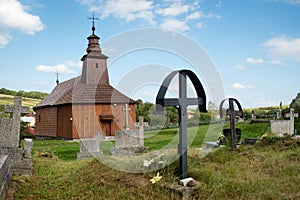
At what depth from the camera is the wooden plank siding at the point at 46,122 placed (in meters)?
30.2

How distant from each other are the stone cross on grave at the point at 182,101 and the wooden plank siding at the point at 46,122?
25.5 m

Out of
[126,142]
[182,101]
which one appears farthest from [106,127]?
[182,101]

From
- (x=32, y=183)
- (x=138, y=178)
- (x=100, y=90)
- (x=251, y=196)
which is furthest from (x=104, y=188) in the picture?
(x=100, y=90)

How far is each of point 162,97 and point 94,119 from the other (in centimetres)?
2214

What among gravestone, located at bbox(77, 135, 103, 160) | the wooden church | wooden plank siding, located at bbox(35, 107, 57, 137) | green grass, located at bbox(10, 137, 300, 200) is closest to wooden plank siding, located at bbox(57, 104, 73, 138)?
the wooden church

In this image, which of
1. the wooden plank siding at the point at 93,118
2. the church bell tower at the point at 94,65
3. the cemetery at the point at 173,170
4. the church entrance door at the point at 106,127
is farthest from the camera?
the church bell tower at the point at 94,65

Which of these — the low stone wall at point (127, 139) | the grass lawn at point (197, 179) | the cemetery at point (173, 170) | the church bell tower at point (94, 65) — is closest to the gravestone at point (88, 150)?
the low stone wall at point (127, 139)

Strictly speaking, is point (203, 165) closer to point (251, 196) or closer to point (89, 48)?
point (251, 196)

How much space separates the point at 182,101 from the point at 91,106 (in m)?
21.8

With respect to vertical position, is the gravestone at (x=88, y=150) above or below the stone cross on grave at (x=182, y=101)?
below

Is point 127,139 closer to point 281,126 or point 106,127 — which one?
point 281,126

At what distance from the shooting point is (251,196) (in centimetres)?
505

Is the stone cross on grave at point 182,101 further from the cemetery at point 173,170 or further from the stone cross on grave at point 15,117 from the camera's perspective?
the stone cross on grave at point 15,117

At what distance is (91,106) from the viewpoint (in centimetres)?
2741
